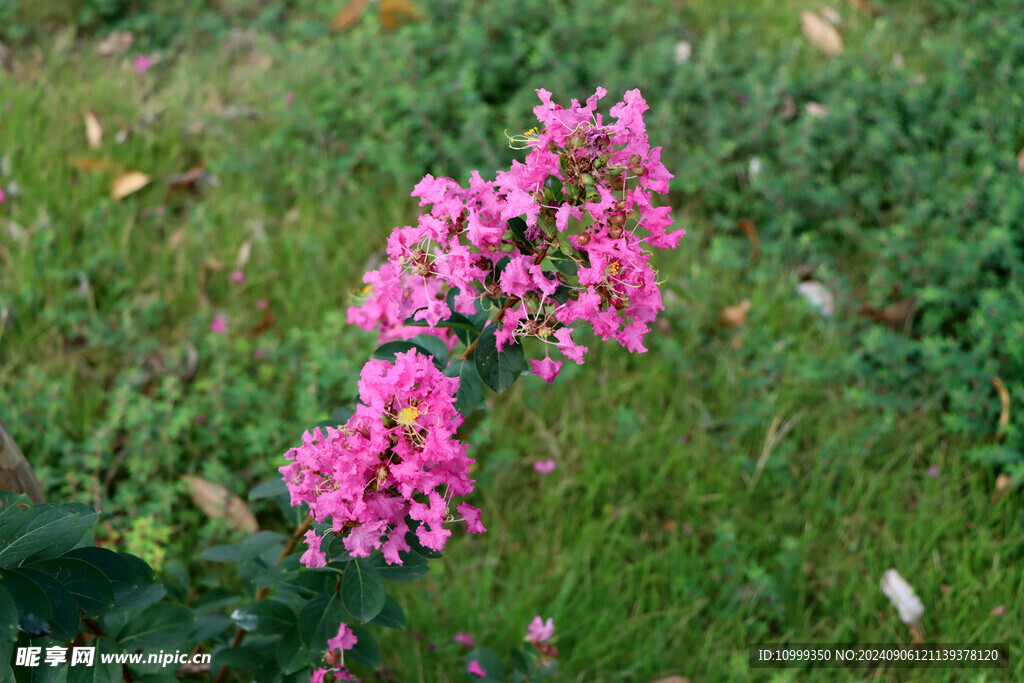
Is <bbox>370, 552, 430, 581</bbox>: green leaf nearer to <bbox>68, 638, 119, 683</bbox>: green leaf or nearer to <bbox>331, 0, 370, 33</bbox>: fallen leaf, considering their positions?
<bbox>68, 638, 119, 683</bbox>: green leaf

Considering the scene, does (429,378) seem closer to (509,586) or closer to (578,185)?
(578,185)

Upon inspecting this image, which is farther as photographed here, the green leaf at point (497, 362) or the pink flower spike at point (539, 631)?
the pink flower spike at point (539, 631)

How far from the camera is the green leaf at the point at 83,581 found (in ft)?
4.04

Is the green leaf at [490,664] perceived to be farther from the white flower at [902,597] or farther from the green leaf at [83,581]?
the white flower at [902,597]

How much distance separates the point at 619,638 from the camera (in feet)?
6.69

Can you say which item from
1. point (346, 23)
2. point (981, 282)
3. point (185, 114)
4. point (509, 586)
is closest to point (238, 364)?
point (509, 586)

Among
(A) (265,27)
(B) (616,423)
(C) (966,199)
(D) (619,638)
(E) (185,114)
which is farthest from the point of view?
(A) (265,27)

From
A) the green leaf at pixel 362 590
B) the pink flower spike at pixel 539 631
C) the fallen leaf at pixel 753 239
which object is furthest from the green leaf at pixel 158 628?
the fallen leaf at pixel 753 239

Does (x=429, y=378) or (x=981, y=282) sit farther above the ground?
(x=429, y=378)

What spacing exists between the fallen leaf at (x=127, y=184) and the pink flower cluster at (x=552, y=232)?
7.42ft

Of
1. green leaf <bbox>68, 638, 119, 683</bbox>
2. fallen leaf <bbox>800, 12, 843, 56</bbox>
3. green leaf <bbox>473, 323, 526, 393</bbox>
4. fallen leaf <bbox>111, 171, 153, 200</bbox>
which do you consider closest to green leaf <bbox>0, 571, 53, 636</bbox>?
green leaf <bbox>68, 638, 119, 683</bbox>

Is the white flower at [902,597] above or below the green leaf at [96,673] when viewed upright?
below

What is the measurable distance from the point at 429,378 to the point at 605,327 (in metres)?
0.30

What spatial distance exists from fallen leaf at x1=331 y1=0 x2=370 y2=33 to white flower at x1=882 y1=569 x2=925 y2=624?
11.6 ft
